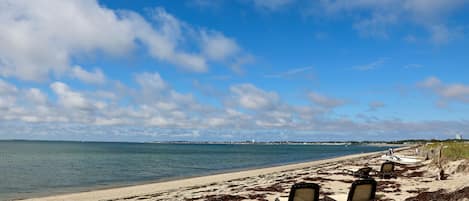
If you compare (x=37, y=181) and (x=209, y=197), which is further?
(x=37, y=181)

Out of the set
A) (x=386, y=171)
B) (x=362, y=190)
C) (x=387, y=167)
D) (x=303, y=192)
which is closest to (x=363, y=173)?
(x=386, y=171)

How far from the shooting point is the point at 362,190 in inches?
395

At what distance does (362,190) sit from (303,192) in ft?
4.80

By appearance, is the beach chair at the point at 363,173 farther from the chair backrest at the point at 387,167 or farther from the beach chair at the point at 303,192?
the beach chair at the point at 303,192

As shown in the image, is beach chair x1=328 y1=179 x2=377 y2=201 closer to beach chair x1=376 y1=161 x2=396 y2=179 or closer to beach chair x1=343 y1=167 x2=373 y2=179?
beach chair x1=376 y1=161 x2=396 y2=179

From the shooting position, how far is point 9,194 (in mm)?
21906

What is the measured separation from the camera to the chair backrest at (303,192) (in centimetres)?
971

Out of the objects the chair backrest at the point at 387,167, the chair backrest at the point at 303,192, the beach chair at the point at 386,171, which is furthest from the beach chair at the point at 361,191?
the chair backrest at the point at 387,167

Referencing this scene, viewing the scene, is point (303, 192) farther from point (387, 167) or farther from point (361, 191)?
point (387, 167)

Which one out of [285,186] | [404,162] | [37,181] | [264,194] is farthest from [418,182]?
[37,181]

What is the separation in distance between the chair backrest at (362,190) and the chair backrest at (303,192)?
0.83 metres

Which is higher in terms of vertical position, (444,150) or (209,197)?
(444,150)

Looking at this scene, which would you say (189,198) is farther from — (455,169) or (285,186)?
(455,169)

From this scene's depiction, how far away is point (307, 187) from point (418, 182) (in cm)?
889
